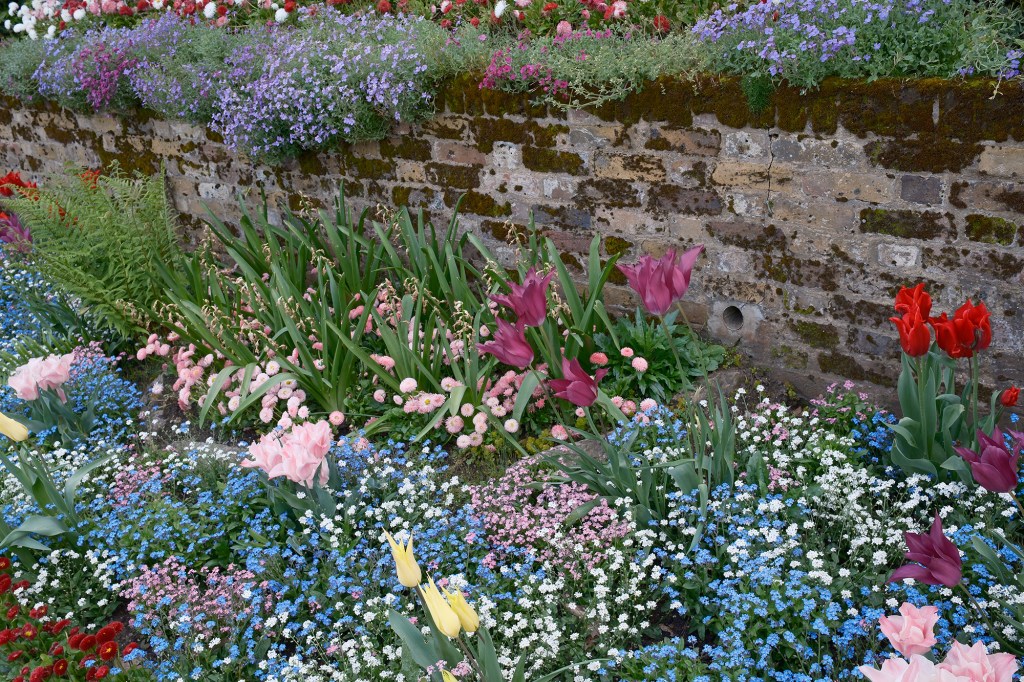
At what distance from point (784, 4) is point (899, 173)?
0.90m

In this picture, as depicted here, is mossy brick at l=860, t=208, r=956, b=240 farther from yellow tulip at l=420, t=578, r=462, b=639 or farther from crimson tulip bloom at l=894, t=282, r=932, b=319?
yellow tulip at l=420, t=578, r=462, b=639

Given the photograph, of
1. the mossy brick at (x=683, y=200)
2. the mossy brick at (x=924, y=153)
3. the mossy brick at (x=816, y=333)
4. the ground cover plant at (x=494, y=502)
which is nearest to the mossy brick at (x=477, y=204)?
the ground cover plant at (x=494, y=502)

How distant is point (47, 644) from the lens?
3000 millimetres

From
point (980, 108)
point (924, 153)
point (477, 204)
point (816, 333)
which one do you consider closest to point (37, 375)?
point (477, 204)

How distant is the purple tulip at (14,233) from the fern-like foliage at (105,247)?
0.59 meters

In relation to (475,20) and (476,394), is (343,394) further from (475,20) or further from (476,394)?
(475,20)

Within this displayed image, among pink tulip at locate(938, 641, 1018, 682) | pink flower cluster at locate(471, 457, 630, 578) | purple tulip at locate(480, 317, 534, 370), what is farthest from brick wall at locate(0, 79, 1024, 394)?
pink tulip at locate(938, 641, 1018, 682)

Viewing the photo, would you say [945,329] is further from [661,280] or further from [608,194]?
[608,194]

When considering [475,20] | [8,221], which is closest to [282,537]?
[475,20]

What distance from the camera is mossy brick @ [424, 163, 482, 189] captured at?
4652 mm

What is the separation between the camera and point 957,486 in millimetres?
2859

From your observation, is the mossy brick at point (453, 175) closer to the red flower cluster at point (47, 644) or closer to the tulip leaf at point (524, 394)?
the tulip leaf at point (524, 394)

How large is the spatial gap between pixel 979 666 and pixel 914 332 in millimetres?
1192

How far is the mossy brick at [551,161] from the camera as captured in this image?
426 cm
